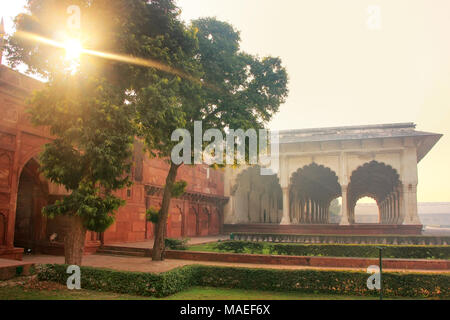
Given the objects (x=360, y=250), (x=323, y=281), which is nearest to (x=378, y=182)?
(x=360, y=250)

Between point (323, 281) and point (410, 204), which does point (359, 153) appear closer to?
point (410, 204)

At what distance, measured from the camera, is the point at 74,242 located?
35.0 ft

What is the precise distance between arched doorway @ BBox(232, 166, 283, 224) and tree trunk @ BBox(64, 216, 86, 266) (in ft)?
84.8

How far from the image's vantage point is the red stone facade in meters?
13.7

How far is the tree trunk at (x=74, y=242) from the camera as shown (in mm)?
10625

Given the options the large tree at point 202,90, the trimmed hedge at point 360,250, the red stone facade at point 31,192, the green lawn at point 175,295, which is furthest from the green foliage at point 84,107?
the trimmed hedge at point 360,250

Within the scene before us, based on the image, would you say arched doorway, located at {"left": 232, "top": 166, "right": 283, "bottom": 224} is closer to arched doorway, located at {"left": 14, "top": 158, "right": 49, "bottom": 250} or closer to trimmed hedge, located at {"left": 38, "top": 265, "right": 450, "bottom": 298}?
arched doorway, located at {"left": 14, "top": 158, "right": 49, "bottom": 250}

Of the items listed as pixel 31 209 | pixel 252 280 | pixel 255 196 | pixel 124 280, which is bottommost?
pixel 252 280

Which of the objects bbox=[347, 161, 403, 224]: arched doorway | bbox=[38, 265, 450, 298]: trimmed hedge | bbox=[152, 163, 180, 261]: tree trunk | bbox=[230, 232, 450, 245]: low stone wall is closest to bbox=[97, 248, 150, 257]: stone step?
bbox=[152, 163, 180, 261]: tree trunk

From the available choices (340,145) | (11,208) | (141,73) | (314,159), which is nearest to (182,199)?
(314,159)

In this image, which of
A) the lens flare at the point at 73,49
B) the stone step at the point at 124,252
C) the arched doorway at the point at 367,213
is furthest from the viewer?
the arched doorway at the point at 367,213

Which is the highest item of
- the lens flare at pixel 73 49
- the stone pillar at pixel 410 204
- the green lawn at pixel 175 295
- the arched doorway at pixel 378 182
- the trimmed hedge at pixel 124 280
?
the lens flare at pixel 73 49

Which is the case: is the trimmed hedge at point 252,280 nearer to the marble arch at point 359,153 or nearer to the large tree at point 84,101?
the large tree at point 84,101

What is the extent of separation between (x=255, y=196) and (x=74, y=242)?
103 ft
